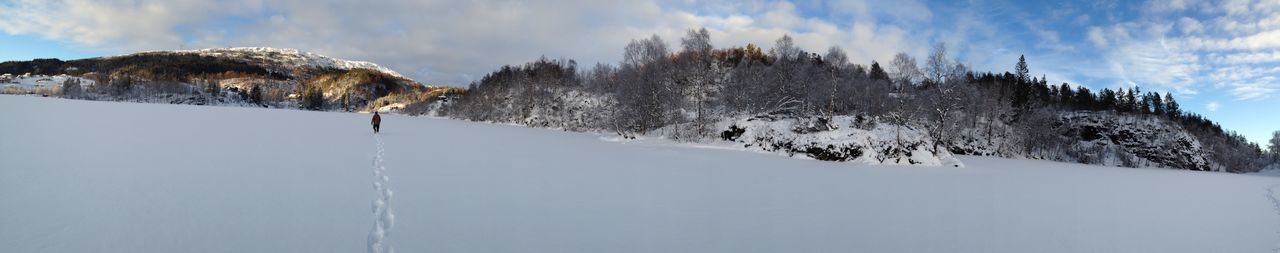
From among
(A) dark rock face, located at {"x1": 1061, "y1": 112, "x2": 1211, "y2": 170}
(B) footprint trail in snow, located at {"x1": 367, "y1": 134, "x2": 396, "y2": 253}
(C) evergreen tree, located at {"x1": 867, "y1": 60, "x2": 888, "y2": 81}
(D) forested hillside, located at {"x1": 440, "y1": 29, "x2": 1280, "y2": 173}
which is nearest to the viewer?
(B) footprint trail in snow, located at {"x1": 367, "y1": 134, "x2": 396, "y2": 253}

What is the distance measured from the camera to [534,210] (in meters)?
7.50

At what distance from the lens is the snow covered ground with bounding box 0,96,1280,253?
5520 millimetres

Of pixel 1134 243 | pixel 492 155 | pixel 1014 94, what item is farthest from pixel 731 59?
pixel 1134 243

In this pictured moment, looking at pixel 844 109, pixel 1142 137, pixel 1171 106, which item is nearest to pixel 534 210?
pixel 844 109

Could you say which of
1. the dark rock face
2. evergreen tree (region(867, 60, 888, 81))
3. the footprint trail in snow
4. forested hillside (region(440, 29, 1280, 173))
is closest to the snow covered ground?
the footprint trail in snow

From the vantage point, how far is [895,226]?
740 cm

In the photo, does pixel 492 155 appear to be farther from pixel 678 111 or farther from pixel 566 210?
pixel 678 111

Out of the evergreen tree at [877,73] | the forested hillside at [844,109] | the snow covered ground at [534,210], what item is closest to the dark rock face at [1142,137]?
the forested hillside at [844,109]

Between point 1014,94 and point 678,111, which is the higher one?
point 1014,94

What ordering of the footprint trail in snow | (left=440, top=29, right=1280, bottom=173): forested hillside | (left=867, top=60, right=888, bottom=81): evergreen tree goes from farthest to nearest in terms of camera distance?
1. (left=867, top=60, right=888, bottom=81): evergreen tree
2. (left=440, top=29, right=1280, bottom=173): forested hillside
3. the footprint trail in snow

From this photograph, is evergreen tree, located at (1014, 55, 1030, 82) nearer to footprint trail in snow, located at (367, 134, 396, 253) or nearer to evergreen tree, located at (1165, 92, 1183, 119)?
evergreen tree, located at (1165, 92, 1183, 119)

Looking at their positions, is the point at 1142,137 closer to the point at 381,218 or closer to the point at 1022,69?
the point at 1022,69

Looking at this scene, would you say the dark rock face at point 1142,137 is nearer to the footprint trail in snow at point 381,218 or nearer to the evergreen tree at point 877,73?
the evergreen tree at point 877,73

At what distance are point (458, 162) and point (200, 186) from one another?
632 centimetres
